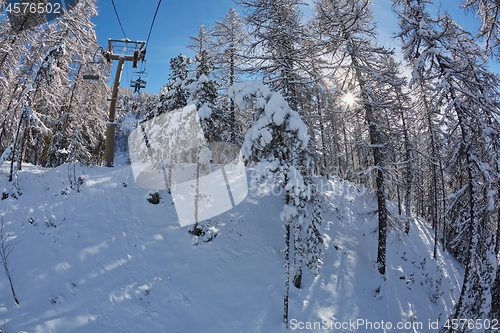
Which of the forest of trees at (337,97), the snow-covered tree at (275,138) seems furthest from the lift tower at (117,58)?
the snow-covered tree at (275,138)

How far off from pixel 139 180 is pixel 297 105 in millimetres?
10427

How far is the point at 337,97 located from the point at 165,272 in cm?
1025

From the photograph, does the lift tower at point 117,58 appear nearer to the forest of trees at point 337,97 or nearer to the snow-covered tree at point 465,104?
the forest of trees at point 337,97

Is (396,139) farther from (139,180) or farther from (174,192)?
(139,180)

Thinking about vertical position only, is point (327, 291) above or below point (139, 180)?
below

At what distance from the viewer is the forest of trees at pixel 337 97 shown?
758 cm

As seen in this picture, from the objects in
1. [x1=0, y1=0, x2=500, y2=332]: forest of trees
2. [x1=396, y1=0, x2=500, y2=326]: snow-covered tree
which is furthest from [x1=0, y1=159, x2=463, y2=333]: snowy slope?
[x1=396, y1=0, x2=500, y2=326]: snow-covered tree

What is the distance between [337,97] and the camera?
436 inches

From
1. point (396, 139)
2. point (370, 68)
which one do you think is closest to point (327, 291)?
point (396, 139)

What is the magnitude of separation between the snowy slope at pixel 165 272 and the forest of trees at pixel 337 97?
1441mm

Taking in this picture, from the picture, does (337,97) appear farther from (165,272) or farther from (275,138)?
(165,272)

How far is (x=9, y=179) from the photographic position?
11836mm

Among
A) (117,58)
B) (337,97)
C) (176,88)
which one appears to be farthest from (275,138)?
(117,58)

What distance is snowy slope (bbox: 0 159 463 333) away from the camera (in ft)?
23.7
